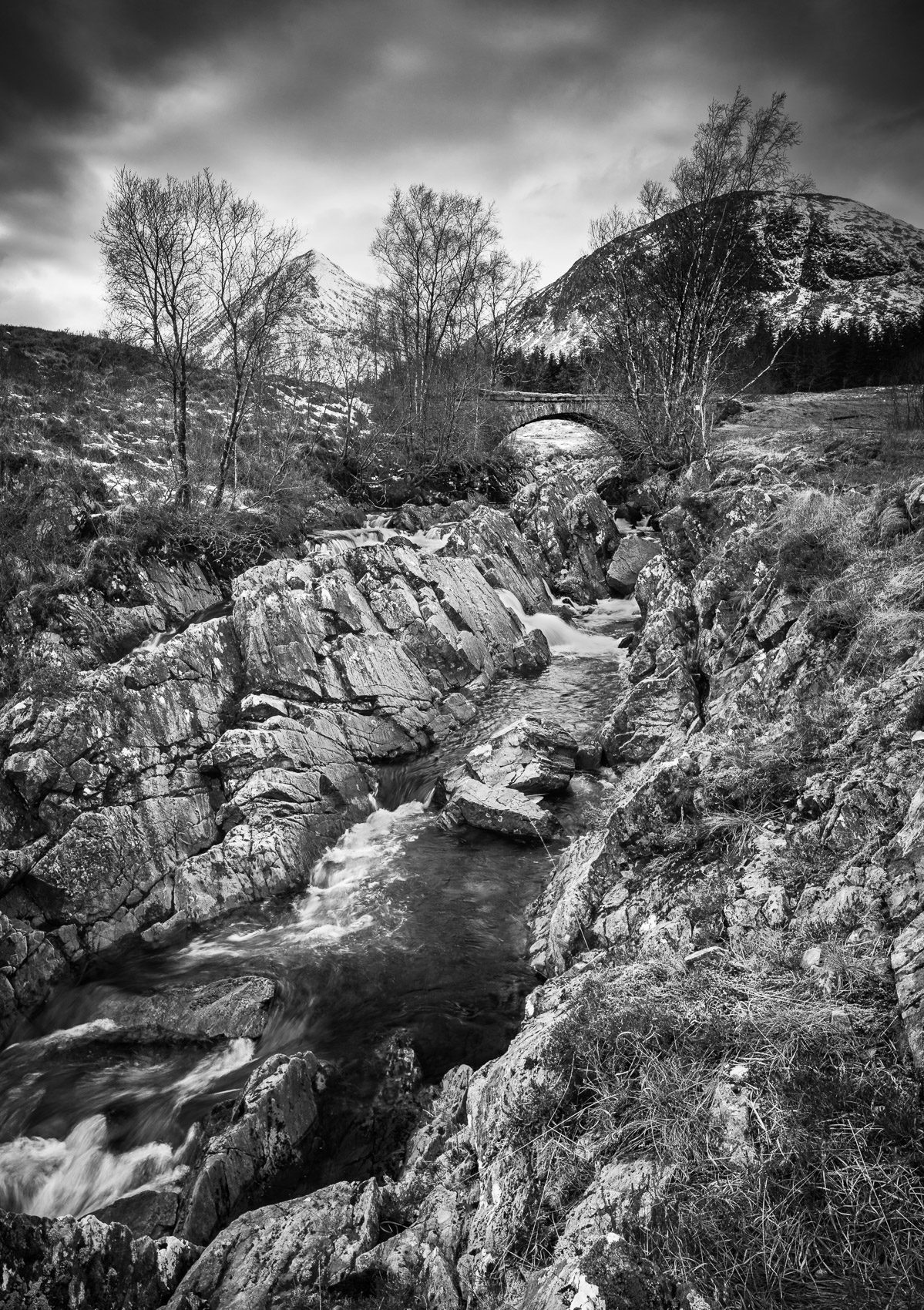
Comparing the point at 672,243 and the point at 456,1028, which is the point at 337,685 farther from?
the point at 672,243

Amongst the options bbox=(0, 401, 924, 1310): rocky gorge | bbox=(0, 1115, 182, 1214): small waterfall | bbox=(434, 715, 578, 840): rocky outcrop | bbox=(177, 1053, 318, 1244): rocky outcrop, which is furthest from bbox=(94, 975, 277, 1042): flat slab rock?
bbox=(434, 715, 578, 840): rocky outcrop

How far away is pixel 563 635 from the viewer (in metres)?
21.1

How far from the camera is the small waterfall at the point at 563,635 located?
20.1m

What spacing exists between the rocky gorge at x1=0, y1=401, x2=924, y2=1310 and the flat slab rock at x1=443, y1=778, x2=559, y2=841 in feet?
0.32

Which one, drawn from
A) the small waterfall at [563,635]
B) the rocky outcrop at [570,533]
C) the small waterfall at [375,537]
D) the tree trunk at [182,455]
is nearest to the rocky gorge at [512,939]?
the small waterfall at [563,635]

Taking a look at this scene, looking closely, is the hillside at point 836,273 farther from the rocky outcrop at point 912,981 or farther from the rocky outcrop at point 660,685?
the rocky outcrop at point 912,981

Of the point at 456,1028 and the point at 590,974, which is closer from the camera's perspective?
the point at 590,974

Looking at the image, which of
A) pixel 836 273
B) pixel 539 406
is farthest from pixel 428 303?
pixel 836 273

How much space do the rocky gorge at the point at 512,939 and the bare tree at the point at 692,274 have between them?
1056cm

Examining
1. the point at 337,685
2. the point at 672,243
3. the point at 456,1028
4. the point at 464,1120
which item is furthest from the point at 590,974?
the point at 672,243

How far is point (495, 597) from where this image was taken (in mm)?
20797

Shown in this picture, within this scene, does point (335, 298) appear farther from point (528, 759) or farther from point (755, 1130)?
point (755, 1130)

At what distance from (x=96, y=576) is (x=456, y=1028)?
14.4 metres

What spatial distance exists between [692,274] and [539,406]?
38.4 ft
